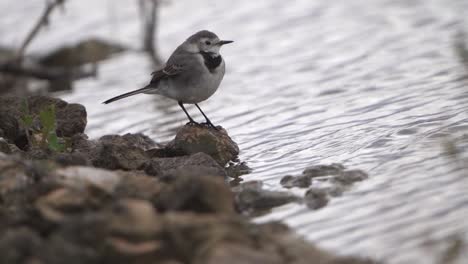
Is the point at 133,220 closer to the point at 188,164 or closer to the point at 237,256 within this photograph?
the point at 237,256

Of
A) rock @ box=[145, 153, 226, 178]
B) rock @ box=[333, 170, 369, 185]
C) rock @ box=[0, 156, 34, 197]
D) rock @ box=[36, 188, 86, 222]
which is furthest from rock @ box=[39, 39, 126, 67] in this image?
rock @ box=[36, 188, 86, 222]

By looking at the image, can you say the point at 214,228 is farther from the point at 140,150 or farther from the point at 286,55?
the point at 286,55

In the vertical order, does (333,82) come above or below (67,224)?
below

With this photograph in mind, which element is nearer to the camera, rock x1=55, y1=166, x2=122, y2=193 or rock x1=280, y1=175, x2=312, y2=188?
rock x1=55, y1=166, x2=122, y2=193

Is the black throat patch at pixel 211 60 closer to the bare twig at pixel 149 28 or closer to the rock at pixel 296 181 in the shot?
the rock at pixel 296 181

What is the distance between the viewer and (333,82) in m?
11.4

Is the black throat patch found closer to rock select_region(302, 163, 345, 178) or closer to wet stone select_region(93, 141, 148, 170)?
wet stone select_region(93, 141, 148, 170)

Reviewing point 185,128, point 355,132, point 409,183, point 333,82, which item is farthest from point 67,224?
point 333,82

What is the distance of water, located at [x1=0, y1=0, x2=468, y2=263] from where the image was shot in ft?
20.4

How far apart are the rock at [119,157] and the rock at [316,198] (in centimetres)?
180

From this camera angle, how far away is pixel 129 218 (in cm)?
528

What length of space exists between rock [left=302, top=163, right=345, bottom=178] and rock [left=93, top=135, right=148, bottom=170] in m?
1.53

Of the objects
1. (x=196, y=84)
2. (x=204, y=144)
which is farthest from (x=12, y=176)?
(x=196, y=84)

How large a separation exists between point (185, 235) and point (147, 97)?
7702 mm
